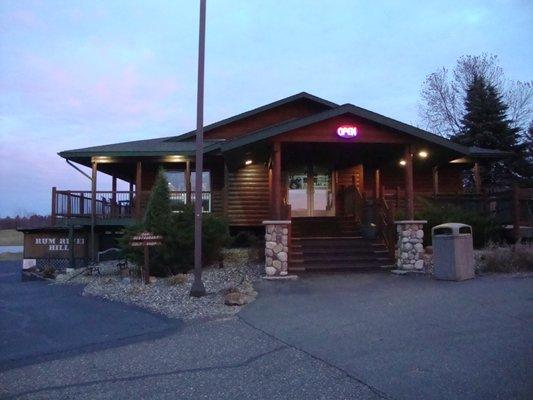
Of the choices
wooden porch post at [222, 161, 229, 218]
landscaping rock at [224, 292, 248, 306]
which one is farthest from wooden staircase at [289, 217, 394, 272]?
wooden porch post at [222, 161, 229, 218]

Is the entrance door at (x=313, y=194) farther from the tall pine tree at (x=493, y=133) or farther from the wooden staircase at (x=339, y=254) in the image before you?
the tall pine tree at (x=493, y=133)

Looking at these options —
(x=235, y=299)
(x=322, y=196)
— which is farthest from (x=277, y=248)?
(x=322, y=196)

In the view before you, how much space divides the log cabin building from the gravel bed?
136cm

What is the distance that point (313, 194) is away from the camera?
66.6ft

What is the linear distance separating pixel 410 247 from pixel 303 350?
7.72 metres

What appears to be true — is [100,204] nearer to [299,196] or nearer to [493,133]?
[299,196]

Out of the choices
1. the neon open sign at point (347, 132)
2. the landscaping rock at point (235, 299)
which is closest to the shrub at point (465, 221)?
the neon open sign at point (347, 132)

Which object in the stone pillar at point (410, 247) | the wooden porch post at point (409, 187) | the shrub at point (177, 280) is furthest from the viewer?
the wooden porch post at point (409, 187)

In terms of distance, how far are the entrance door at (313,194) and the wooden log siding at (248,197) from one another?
1.32m

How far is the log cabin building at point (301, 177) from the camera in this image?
Result: 14.1m

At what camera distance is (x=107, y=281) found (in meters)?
14.2

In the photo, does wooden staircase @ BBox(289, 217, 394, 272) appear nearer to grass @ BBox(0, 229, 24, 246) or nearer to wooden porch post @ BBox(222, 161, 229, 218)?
wooden porch post @ BBox(222, 161, 229, 218)

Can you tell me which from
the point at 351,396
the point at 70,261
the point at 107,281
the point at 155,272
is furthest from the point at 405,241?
the point at 70,261

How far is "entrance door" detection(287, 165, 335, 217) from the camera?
20219mm
